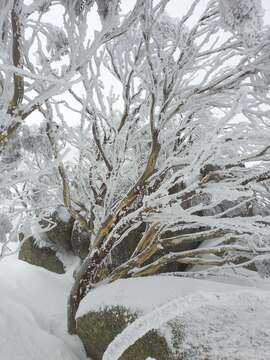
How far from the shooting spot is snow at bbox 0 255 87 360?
369cm

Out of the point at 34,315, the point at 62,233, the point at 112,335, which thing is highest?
the point at 62,233

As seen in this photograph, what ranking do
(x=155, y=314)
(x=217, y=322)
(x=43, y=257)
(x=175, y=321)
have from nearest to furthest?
(x=217, y=322) → (x=175, y=321) → (x=155, y=314) → (x=43, y=257)

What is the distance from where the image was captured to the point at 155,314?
3.16 meters

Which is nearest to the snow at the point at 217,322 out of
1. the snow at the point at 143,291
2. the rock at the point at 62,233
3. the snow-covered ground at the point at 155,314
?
the snow-covered ground at the point at 155,314

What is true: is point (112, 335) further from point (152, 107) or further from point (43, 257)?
point (43, 257)

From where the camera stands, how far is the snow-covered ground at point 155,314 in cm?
255

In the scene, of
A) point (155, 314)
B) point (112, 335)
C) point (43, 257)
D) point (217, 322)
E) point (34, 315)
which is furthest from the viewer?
point (43, 257)

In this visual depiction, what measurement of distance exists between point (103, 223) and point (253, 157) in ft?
6.46

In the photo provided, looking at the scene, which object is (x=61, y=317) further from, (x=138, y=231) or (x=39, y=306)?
(x=138, y=231)

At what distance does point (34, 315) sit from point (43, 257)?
2880 mm

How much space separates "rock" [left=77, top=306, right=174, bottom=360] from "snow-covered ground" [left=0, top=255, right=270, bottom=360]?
0.29 feet

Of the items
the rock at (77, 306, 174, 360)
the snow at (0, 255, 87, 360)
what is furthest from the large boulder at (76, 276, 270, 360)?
the snow at (0, 255, 87, 360)

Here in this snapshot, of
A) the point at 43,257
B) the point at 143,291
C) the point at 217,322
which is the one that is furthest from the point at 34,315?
the point at 217,322

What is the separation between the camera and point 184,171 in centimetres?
338
